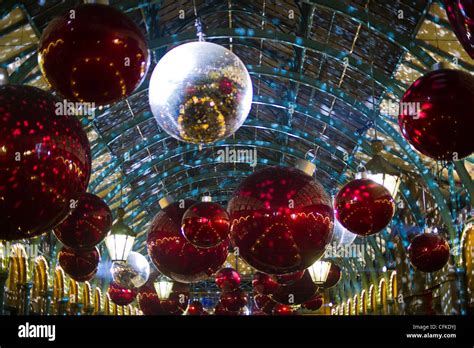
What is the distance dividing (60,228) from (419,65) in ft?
28.1

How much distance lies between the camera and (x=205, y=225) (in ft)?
18.9

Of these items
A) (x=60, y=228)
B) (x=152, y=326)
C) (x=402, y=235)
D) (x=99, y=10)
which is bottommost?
(x=152, y=326)

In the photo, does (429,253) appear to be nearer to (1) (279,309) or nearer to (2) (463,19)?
(1) (279,309)

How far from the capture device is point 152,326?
10.1ft

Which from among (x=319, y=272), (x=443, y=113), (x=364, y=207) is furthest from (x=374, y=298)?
(x=443, y=113)

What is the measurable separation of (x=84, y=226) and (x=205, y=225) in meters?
1.08

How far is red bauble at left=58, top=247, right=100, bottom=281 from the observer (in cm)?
744

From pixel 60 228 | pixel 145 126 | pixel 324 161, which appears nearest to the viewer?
pixel 60 228

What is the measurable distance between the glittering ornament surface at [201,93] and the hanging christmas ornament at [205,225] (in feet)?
5.59

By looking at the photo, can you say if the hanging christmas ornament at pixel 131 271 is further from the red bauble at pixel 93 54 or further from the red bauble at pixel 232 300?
the red bauble at pixel 93 54

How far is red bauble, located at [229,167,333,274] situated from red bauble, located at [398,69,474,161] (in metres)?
0.81

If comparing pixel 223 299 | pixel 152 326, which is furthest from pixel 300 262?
pixel 223 299

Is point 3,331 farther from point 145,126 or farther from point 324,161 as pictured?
point 324,161

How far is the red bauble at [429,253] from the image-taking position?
880cm
